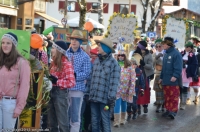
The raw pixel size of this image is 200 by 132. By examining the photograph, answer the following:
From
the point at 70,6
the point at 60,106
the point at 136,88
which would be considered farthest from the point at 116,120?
the point at 70,6

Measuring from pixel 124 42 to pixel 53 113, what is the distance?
491cm

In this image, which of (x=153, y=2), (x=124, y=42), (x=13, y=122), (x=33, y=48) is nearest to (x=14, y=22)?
(x=153, y=2)

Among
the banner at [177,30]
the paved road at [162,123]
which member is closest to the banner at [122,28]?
the paved road at [162,123]

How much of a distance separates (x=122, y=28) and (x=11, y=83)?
679cm

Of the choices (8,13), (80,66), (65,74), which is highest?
(8,13)

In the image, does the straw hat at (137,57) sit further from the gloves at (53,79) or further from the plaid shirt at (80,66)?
the gloves at (53,79)

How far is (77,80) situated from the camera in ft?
26.2

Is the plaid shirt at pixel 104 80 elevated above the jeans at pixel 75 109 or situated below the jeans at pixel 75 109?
above

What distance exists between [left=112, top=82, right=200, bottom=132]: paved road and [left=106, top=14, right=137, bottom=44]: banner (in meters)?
2.06

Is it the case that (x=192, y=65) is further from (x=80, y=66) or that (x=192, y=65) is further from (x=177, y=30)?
(x=80, y=66)

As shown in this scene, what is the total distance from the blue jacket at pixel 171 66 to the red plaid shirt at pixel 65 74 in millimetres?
4369

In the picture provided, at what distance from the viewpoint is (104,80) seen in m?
8.16

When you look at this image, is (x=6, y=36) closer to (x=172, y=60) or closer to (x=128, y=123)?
(x=128, y=123)

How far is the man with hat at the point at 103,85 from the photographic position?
8078 millimetres
